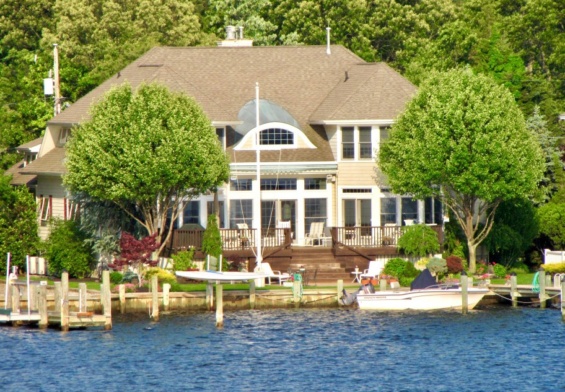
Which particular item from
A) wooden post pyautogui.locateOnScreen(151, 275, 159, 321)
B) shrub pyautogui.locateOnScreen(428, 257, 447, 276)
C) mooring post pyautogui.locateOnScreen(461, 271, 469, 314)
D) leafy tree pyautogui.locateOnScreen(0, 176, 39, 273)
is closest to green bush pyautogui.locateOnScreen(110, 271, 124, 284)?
wooden post pyautogui.locateOnScreen(151, 275, 159, 321)

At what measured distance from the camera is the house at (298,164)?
73.3 metres

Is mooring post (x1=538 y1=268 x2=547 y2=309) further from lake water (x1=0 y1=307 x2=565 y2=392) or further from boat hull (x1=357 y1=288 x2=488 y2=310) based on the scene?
boat hull (x1=357 y1=288 x2=488 y2=310)

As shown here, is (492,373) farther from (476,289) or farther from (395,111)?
(395,111)

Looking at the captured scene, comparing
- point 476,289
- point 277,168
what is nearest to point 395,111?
point 277,168

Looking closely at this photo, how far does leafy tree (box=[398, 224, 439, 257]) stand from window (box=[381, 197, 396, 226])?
2.75m

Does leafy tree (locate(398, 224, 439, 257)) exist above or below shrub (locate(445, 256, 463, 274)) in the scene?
above

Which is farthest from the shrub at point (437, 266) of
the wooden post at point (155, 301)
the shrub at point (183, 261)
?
the wooden post at point (155, 301)

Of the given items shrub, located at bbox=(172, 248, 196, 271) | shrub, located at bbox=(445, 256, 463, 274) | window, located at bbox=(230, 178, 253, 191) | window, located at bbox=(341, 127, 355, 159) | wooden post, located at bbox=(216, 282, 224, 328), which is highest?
window, located at bbox=(341, 127, 355, 159)

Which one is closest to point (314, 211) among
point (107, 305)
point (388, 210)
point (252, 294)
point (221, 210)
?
point (388, 210)

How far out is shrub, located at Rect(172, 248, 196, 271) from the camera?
69.4 meters

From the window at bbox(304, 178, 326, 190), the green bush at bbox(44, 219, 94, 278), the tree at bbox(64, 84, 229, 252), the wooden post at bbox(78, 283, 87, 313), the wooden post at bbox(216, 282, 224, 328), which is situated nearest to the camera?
the wooden post at bbox(216, 282, 224, 328)

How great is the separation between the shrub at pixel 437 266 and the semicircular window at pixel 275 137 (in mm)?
10211

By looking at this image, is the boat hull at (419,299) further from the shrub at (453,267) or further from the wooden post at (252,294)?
the wooden post at (252,294)

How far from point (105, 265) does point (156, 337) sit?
41.3 feet
